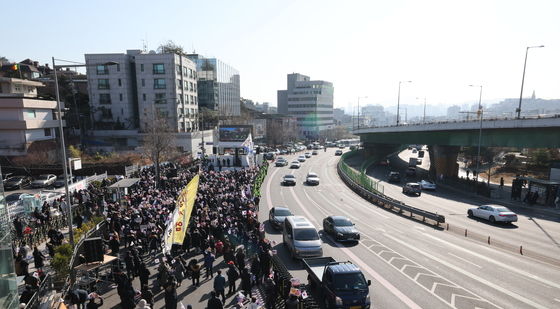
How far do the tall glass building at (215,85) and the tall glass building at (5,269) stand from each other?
90.1 meters

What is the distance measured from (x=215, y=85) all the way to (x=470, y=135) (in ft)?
254

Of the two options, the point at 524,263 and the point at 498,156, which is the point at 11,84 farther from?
the point at 498,156

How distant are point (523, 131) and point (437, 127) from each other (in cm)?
1238

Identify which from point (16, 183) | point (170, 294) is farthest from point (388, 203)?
point (16, 183)

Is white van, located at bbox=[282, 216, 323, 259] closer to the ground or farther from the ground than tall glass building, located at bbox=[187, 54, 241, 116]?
closer to the ground

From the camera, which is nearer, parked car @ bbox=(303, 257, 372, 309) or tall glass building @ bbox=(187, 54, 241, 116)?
Answer: parked car @ bbox=(303, 257, 372, 309)

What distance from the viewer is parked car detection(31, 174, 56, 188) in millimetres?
35906

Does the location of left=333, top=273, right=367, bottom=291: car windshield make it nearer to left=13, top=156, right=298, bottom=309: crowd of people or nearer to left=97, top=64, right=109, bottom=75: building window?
left=13, top=156, right=298, bottom=309: crowd of people

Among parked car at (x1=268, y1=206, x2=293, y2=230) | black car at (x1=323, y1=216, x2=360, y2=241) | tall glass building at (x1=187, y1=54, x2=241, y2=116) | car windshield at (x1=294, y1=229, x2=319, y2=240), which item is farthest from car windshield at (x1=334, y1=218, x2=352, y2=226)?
tall glass building at (x1=187, y1=54, x2=241, y2=116)

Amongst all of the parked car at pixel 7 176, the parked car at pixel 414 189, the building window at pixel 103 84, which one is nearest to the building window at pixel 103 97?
the building window at pixel 103 84

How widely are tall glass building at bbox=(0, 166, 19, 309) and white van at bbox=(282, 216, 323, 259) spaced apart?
12.0 meters

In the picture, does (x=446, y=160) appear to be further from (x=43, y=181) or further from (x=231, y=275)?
(x=43, y=181)

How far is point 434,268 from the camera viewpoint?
666 inches

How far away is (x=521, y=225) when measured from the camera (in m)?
25.8
